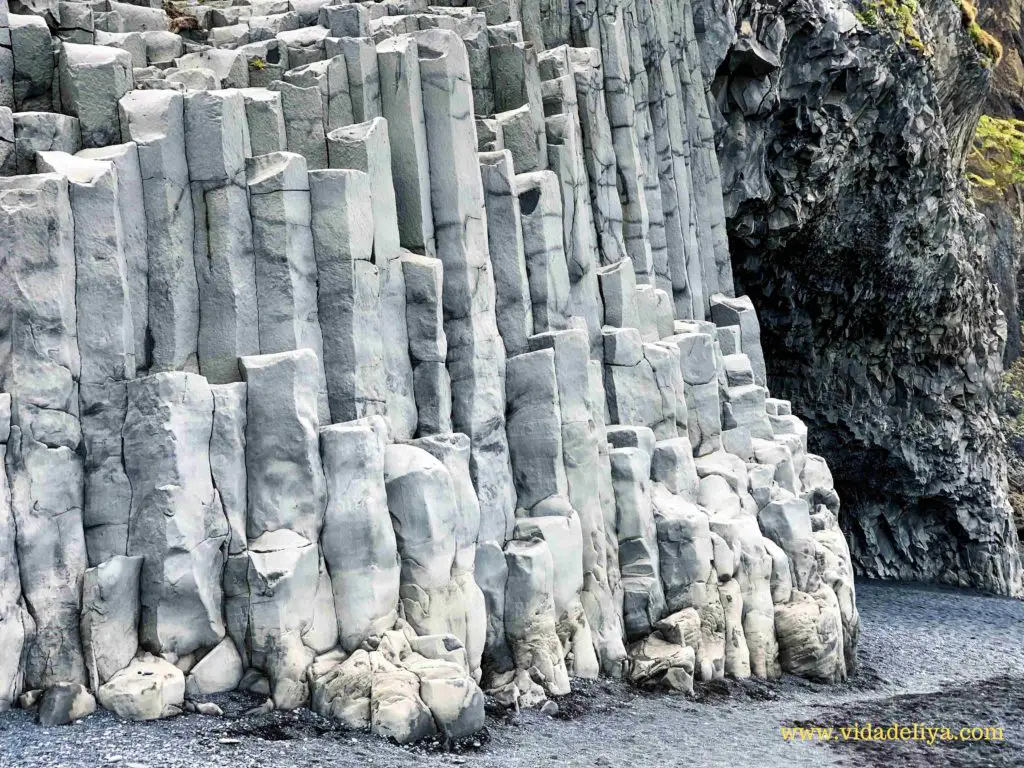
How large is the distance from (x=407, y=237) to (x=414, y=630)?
15.6ft

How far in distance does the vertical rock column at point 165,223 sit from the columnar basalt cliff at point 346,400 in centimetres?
3

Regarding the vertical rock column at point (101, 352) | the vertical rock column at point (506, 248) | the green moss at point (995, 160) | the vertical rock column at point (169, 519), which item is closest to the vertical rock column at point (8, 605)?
the vertical rock column at point (101, 352)

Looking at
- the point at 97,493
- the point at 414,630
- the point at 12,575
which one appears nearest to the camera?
the point at 12,575

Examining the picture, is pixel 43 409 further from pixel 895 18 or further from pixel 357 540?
pixel 895 18

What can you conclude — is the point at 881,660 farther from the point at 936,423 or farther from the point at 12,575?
the point at 12,575

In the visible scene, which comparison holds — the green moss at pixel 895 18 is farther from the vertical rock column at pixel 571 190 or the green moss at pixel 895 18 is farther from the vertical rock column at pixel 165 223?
the vertical rock column at pixel 165 223

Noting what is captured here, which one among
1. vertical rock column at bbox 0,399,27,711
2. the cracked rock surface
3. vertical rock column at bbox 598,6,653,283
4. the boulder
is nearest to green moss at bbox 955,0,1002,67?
vertical rock column at bbox 598,6,653,283

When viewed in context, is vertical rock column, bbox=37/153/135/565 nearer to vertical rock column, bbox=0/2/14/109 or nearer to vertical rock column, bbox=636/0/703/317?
vertical rock column, bbox=0/2/14/109

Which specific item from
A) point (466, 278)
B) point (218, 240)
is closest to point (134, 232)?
point (218, 240)

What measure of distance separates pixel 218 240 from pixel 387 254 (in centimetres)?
214

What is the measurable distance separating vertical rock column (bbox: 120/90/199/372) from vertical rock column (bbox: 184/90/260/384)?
0.13 meters

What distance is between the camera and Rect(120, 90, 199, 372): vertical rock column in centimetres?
1290

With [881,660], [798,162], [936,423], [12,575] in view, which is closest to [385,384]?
[12,575]

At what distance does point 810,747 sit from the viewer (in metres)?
14.7
